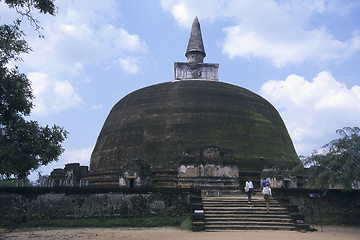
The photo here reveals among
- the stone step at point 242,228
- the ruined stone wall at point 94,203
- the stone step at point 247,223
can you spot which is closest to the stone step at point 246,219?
the stone step at point 247,223

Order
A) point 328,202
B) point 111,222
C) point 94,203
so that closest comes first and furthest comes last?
point 111,222, point 94,203, point 328,202

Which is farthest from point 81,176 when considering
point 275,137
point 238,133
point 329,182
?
point 329,182

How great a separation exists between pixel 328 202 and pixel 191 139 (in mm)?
9949

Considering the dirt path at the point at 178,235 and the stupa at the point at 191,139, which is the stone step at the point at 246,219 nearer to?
the dirt path at the point at 178,235

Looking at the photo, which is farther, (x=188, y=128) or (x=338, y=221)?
(x=188, y=128)

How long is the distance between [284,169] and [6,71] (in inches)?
587

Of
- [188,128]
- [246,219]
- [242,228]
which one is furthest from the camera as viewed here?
[188,128]

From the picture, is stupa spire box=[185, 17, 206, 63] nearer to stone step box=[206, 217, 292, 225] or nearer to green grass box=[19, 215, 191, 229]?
green grass box=[19, 215, 191, 229]

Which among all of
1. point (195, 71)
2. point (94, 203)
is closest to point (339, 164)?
point (94, 203)

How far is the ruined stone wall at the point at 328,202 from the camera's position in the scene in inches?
512

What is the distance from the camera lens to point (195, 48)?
32.6 meters

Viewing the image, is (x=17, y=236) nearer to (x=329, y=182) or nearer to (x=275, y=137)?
(x=329, y=182)

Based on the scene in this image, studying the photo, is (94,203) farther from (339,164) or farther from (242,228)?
(339,164)

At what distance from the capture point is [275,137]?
80.0 feet
